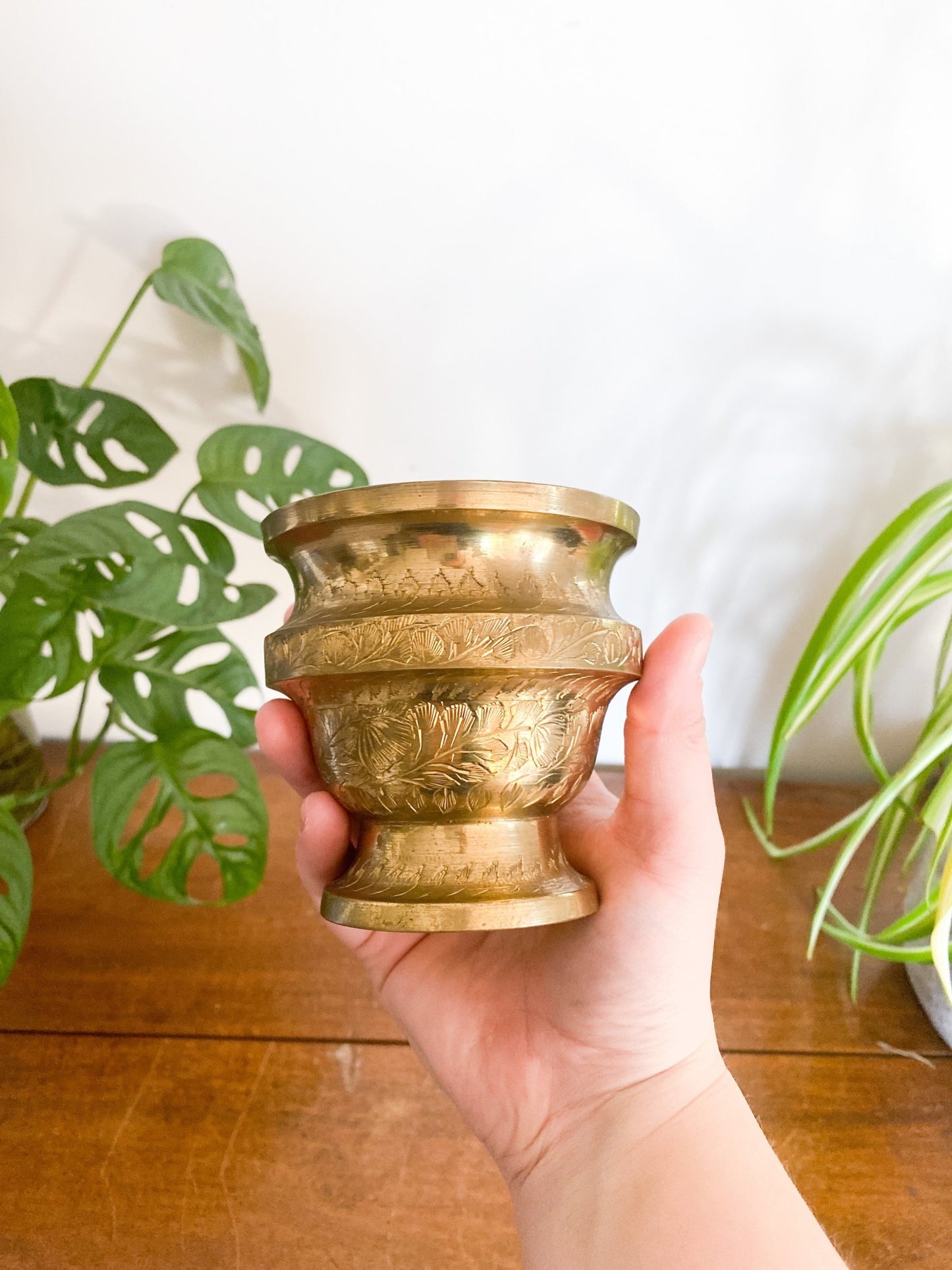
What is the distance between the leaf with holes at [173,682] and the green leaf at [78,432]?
0.18 meters

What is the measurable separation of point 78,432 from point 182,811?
42 cm

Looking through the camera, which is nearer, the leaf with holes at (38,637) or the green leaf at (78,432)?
the leaf with holes at (38,637)

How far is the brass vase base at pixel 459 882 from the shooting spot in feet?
1.86

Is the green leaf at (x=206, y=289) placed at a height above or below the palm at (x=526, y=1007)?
above

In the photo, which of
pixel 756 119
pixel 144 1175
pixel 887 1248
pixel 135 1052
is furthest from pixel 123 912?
pixel 756 119

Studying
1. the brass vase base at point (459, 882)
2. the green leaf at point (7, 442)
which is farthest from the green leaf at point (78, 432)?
the brass vase base at point (459, 882)

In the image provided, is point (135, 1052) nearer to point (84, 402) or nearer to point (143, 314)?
point (84, 402)

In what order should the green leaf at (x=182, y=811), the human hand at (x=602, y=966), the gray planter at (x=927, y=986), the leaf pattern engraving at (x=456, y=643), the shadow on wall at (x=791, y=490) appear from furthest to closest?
the shadow on wall at (x=791, y=490)
the gray planter at (x=927, y=986)
the green leaf at (x=182, y=811)
the human hand at (x=602, y=966)
the leaf pattern engraving at (x=456, y=643)

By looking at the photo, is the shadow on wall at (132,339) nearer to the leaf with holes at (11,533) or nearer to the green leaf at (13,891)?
the leaf with holes at (11,533)

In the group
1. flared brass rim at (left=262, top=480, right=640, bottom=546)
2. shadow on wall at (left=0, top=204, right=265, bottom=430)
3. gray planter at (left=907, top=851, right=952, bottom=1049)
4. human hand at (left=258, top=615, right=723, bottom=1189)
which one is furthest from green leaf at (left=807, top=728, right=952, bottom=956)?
shadow on wall at (left=0, top=204, right=265, bottom=430)

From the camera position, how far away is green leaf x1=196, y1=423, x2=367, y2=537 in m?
0.85

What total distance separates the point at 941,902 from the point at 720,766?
63 centimetres

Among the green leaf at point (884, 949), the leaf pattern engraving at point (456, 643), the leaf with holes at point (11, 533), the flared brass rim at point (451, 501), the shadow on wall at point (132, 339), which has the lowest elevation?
the green leaf at point (884, 949)

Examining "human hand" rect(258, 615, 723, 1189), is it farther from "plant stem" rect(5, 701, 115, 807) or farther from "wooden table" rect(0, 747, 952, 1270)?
"plant stem" rect(5, 701, 115, 807)
